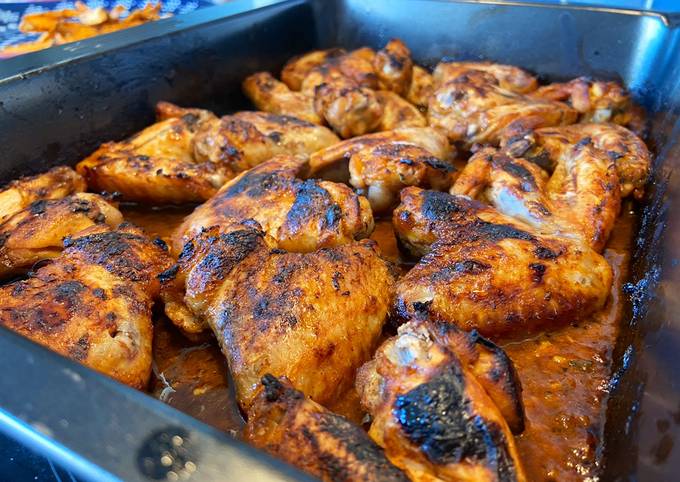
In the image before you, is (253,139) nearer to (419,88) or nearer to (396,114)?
(396,114)

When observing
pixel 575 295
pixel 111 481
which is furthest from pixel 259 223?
pixel 111 481

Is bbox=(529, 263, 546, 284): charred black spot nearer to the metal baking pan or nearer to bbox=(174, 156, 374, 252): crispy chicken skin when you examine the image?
the metal baking pan

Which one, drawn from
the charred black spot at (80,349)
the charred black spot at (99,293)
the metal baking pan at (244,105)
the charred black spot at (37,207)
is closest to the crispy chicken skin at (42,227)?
the charred black spot at (37,207)

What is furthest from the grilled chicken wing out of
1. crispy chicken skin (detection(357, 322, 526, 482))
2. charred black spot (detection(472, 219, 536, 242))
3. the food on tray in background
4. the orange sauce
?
the food on tray in background

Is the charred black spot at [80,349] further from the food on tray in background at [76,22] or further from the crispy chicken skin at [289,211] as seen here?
the food on tray in background at [76,22]

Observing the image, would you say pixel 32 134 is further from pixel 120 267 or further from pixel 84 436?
pixel 84 436
